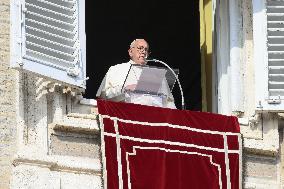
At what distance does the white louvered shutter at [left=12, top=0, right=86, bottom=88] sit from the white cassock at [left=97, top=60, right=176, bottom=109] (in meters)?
0.46

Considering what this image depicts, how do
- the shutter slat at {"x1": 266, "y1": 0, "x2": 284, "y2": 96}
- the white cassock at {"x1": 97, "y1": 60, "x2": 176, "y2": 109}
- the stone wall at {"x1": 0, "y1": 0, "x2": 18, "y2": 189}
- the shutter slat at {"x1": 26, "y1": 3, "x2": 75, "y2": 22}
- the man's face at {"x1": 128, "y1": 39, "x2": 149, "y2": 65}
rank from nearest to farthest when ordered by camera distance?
the stone wall at {"x1": 0, "y1": 0, "x2": 18, "y2": 189}, the shutter slat at {"x1": 26, "y1": 3, "x2": 75, "y2": 22}, the white cassock at {"x1": 97, "y1": 60, "x2": 176, "y2": 109}, the shutter slat at {"x1": 266, "y1": 0, "x2": 284, "y2": 96}, the man's face at {"x1": 128, "y1": 39, "x2": 149, "y2": 65}

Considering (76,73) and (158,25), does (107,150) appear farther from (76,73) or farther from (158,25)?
(158,25)

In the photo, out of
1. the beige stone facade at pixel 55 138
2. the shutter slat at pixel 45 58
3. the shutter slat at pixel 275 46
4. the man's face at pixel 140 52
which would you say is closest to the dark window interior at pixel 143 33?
the man's face at pixel 140 52

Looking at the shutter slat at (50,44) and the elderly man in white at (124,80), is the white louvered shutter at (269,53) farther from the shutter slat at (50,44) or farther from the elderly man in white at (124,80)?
the shutter slat at (50,44)

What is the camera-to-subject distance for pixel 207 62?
1822cm

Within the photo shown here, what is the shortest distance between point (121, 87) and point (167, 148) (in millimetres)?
790

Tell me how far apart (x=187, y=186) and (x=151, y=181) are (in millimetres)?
319

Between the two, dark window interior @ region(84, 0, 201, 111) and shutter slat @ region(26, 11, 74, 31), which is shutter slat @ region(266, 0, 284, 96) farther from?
dark window interior @ region(84, 0, 201, 111)

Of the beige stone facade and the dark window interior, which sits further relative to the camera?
the dark window interior

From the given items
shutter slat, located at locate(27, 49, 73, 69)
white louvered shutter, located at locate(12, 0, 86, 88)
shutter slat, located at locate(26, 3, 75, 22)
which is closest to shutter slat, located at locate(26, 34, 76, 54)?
white louvered shutter, located at locate(12, 0, 86, 88)

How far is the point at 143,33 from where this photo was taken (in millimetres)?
21078

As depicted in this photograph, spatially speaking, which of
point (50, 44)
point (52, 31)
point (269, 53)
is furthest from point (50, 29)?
point (269, 53)

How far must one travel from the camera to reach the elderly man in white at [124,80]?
55.9 feet

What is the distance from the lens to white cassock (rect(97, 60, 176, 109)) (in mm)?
17016
